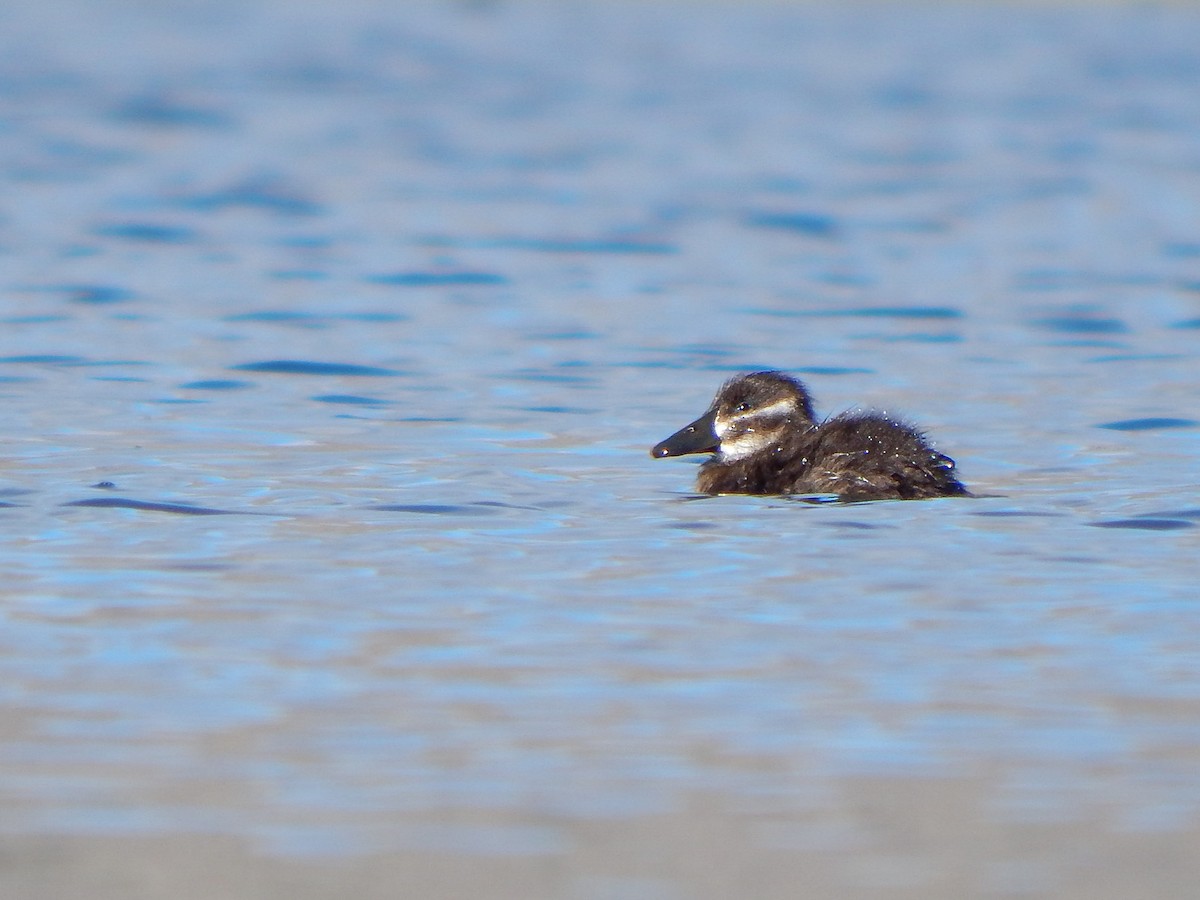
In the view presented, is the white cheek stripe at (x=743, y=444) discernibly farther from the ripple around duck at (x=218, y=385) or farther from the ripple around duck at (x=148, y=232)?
the ripple around duck at (x=148, y=232)

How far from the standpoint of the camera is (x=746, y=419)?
809 centimetres

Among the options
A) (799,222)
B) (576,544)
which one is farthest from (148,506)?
(799,222)

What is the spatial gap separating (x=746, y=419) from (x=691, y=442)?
0.27 meters

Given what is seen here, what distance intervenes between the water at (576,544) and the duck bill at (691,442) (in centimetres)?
11

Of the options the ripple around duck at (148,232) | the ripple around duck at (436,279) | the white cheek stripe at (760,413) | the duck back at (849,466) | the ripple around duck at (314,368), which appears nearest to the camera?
the duck back at (849,466)

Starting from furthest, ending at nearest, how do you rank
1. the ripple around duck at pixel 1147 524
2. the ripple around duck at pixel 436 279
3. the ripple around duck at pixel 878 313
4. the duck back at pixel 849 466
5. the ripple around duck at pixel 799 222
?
the ripple around duck at pixel 799 222 → the ripple around duck at pixel 436 279 → the ripple around duck at pixel 878 313 → the duck back at pixel 849 466 → the ripple around duck at pixel 1147 524

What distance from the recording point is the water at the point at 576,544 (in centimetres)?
392

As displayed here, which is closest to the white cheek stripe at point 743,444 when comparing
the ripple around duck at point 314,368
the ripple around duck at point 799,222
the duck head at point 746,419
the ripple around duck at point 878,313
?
the duck head at point 746,419

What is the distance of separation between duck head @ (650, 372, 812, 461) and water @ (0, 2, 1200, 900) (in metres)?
0.18

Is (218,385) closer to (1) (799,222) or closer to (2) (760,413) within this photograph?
(2) (760,413)

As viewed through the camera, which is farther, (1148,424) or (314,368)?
(314,368)

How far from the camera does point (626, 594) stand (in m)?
5.65

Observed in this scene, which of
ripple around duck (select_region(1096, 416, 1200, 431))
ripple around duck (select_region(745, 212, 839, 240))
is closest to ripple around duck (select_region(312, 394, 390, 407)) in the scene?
ripple around duck (select_region(1096, 416, 1200, 431))

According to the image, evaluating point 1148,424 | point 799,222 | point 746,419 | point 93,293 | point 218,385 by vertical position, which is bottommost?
point 1148,424
